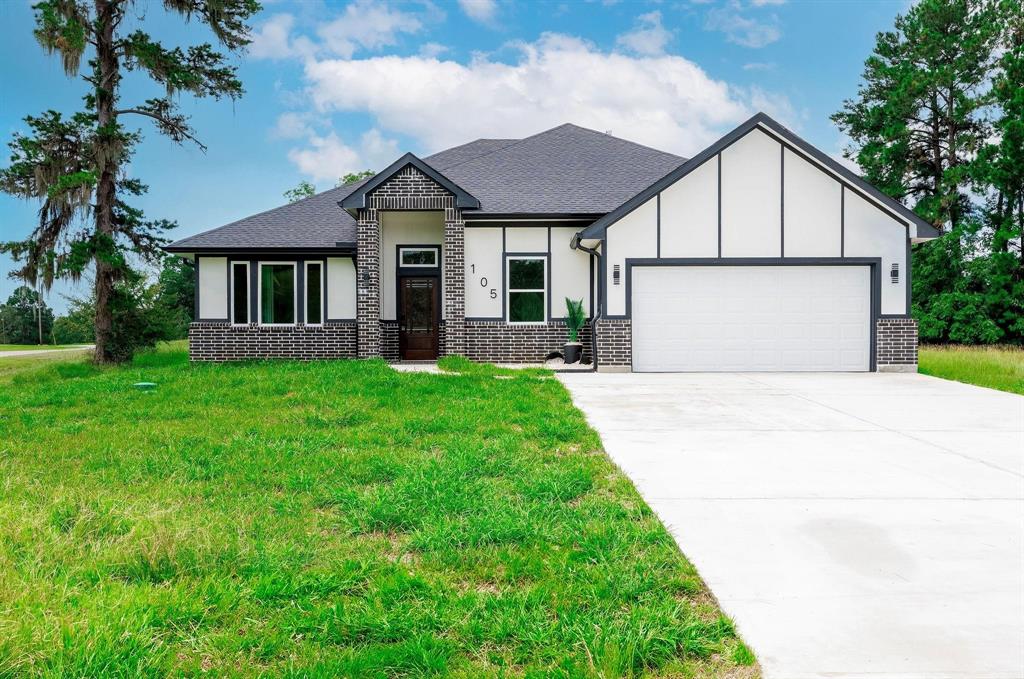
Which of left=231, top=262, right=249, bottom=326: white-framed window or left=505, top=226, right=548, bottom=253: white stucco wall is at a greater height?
left=505, top=226, right=548, bottom=253: white stucco wall

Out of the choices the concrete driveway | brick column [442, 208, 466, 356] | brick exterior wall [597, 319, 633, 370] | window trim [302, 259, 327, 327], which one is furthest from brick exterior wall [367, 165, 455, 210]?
the concrete driveway

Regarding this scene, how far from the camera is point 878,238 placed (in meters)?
14.3

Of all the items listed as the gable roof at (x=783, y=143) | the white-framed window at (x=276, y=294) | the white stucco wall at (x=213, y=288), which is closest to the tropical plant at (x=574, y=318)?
the gable roof at (x=783, y=143)

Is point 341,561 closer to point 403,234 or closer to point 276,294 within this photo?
point 403,234

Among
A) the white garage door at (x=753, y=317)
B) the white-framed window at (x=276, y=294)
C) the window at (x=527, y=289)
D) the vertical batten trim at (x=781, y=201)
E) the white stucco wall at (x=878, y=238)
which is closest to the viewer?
the vertical batten trim at (x=781, y=201)

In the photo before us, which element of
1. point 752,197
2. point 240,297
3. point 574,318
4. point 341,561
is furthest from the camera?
point 240,297

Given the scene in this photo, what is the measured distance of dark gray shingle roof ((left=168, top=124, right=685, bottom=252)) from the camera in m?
16.8

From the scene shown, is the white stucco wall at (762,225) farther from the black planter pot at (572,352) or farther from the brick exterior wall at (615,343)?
the black planter pot at (572,352)

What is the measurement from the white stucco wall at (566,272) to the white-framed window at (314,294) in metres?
5.84

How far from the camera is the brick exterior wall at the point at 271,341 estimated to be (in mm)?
17438

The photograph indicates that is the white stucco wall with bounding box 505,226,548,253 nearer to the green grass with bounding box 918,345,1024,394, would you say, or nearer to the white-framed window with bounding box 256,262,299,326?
the white-framed window with bounding box 256,262,299,326

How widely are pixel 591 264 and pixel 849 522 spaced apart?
12.2 metres

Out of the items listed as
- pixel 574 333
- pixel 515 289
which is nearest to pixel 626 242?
pixel 574 333

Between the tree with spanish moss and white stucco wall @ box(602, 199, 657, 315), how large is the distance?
11.7 m
